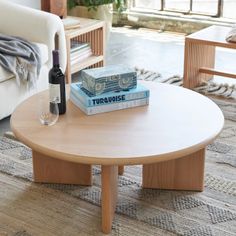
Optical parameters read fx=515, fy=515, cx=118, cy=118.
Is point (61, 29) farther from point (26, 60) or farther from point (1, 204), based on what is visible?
point (1, 204)

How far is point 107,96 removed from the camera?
83.4 inches

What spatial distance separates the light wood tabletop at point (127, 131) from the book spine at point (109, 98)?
5 cm

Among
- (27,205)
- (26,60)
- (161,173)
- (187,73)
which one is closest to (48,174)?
(27,205)

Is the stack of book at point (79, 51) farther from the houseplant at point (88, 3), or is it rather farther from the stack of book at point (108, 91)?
the stack of book at point (108, 91)

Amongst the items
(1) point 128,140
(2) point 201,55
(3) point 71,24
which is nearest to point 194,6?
(2) point 201,55

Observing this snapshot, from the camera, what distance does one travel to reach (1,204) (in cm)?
218

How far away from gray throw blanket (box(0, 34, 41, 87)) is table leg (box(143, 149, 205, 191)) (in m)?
0.96

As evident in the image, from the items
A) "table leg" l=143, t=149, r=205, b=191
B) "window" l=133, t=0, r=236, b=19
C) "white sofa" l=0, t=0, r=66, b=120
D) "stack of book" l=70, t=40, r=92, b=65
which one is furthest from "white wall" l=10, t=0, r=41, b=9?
"table leg" l=143, t=149, r=205, b=191

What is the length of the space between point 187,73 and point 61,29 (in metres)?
0.88

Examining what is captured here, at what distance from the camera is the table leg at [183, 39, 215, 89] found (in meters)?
3.35

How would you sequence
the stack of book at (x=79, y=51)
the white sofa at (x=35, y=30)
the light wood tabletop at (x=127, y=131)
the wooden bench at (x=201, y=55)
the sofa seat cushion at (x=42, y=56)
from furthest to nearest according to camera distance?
the stack of book at (x=79, y=51) → the wooden bench at (x=201, y=55) → the white sofa at (x=35, y=30) → the sofa seat cushion at (x=42, y=56) → the light wood tabletop at (x=127, y=131)

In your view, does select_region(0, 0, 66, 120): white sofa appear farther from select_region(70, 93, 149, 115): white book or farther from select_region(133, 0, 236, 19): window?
select_region(133, 0, 236, 19): window

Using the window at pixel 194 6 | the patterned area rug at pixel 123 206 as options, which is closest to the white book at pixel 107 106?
the patterned area rug at pixel 123 206

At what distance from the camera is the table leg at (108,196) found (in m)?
1.92
